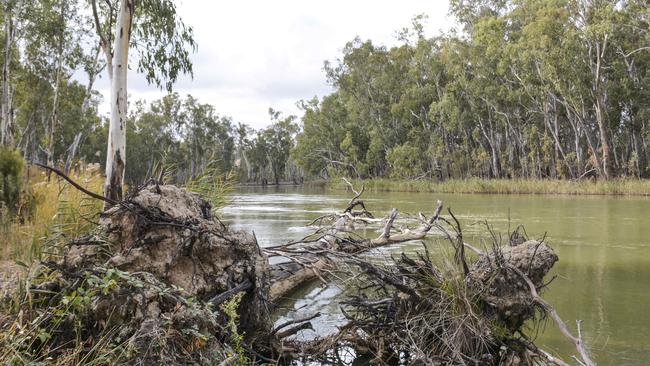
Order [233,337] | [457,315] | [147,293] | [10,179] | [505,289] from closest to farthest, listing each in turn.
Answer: [147,293] → [233,337] → [457,315] → [505,289] → [10,179]

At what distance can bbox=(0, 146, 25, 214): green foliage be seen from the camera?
294 inches

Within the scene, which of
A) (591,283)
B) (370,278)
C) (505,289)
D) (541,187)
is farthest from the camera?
(541,187)

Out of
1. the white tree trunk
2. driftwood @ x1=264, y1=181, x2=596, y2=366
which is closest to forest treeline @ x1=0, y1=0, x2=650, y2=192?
the white tree trunk

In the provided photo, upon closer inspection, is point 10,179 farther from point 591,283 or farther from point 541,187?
point 541,187

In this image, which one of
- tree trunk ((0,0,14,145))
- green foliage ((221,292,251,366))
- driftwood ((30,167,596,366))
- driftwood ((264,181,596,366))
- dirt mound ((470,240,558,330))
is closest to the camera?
green foliage ((221,292,251,366))

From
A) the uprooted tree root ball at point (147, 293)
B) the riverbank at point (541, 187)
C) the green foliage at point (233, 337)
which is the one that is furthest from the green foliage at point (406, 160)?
the green foliage at point (233, 337)

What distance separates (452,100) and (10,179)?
33.2m

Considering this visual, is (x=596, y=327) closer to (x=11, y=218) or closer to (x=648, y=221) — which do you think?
(x=11, y=218)

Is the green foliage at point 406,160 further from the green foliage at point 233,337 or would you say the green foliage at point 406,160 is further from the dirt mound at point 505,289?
the green foliage at point 233,337

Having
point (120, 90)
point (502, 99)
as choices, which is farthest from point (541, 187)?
point (120, 90)

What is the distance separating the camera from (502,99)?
34.2 metres

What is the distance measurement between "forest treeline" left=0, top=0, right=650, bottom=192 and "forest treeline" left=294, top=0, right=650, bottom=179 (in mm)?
115

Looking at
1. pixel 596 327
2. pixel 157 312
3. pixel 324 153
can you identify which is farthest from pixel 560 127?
pixel 157 312

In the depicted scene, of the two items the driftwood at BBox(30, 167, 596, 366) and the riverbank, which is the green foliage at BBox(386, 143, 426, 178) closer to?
the riverbank
